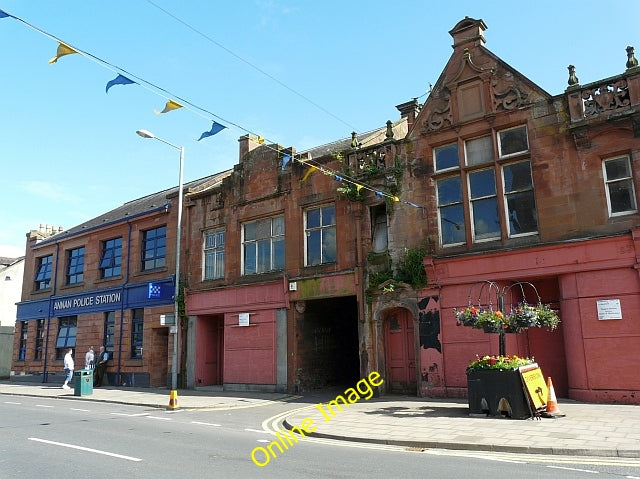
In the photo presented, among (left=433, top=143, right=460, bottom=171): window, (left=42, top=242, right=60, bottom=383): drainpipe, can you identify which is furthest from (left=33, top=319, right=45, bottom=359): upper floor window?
(left=433, top=143, right=460, bottom=171): window

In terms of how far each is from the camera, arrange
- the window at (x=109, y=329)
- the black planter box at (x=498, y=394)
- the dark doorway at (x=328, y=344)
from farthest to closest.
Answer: the window at (x=109, y=329)
the dark doorway at (x=328, y=344)
the black planter box at (x=498, y=394)

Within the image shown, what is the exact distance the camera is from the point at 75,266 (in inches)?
1123

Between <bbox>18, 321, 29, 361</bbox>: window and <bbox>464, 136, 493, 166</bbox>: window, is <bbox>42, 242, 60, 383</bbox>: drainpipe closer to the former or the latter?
<bbox>18, 321, 29, 361</bbox>: window

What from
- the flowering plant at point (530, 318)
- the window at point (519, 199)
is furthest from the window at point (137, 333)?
the flowering plant at point (530, 318)

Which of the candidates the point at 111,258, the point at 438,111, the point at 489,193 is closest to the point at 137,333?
the point at 111,258

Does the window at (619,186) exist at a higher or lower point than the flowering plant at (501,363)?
higher

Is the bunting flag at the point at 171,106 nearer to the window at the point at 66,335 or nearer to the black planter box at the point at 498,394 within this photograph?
the black planter box at the point at 498,394

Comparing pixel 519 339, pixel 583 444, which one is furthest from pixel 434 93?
pixel 583 444

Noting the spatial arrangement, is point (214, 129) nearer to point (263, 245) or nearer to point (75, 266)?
point (263, 245)

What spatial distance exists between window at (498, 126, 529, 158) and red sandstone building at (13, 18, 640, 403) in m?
0.06

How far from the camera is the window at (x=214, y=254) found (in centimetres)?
2170

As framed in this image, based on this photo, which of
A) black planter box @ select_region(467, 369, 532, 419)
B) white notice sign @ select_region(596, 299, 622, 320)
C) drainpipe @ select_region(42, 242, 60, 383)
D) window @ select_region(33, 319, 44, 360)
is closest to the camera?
black planter box @ select_region(467, 369, 532, 419)

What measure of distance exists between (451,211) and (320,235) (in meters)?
4.93

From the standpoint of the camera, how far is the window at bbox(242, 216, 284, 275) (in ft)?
65.6
